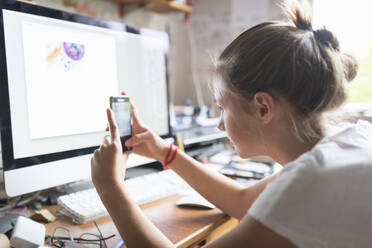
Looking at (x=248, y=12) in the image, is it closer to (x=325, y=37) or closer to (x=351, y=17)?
(x=351, y=17)

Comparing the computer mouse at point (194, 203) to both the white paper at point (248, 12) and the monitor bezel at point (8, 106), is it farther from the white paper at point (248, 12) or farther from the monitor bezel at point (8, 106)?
the white paper at point (248, 12)

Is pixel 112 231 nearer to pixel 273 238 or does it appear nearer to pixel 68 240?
pixel 68 240

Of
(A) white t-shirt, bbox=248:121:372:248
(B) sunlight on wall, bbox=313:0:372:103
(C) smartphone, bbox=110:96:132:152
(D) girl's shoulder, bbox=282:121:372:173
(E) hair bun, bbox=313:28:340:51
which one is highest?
(B) sunlight on wall, bbox=313:0:372:103

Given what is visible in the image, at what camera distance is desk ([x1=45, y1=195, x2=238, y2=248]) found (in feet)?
1.80

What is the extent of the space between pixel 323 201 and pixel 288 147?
0.58 feet

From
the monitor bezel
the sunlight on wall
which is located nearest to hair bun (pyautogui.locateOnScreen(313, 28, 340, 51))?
the monitor bezel

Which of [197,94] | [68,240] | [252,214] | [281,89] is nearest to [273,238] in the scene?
[252,214]

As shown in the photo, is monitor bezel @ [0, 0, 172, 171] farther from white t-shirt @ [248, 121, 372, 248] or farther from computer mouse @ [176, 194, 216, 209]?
white t-shirt @ [248, 121, 372, 248]

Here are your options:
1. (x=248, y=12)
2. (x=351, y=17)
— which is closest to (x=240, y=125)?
(x=351, y=17)

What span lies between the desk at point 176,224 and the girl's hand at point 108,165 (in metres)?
0.11

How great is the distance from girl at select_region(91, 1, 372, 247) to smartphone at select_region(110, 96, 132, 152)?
0.09 meters

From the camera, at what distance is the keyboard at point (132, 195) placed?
0.61 meters

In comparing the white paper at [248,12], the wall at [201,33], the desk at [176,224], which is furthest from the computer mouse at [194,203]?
the white paper at [248,12]

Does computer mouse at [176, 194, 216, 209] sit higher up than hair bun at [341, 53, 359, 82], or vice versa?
hair bun at [341, 53, 359, 82]
